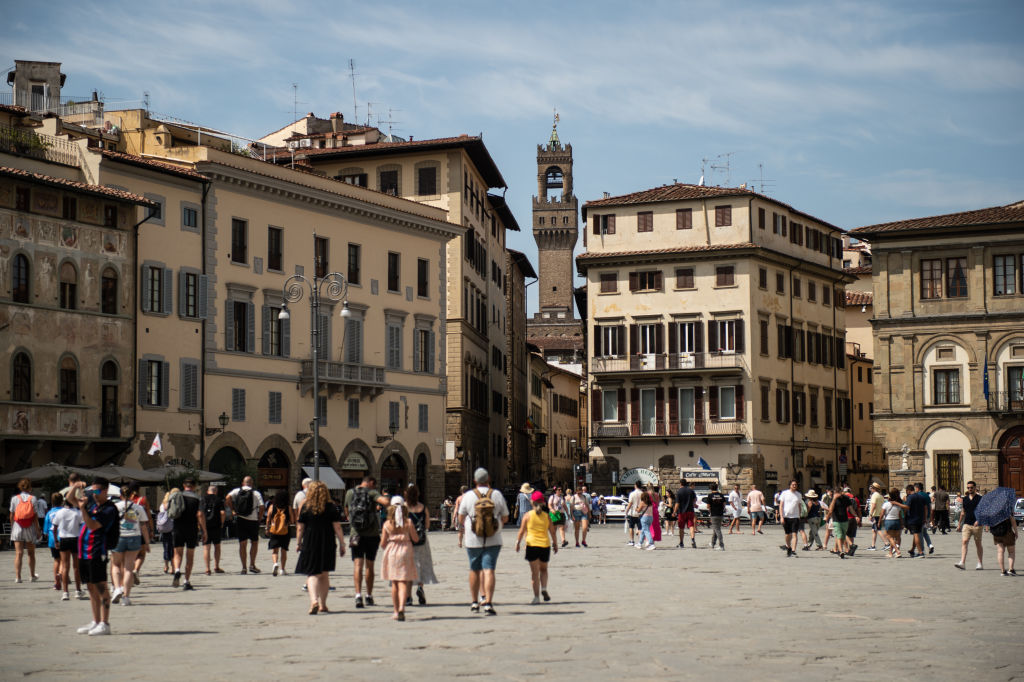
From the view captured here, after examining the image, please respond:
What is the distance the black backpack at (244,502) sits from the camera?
25.3m

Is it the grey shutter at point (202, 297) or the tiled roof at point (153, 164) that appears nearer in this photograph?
the tiled roof at point (153, 164)

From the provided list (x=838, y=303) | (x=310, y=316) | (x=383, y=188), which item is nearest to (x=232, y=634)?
(x=310, y=316)

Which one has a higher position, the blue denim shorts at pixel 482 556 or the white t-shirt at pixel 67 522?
the white t-shirt at pixel 67 522

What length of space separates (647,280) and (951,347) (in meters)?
15.2

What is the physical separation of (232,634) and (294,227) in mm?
40561

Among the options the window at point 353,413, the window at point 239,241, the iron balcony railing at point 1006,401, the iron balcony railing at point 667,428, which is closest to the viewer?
the window at point 239,241

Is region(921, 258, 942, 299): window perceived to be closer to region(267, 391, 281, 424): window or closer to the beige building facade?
the beige building facade

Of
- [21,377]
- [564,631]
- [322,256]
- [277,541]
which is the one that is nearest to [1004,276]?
[322,256]

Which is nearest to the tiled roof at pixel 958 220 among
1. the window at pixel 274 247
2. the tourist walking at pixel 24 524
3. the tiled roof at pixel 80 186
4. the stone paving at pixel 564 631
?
the window at pixel 274 247

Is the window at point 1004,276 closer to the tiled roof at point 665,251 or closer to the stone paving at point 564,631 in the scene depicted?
the tiled roof at point 665,251

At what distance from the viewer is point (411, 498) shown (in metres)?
17.9

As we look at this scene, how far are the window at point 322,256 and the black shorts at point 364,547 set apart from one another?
37.6 meters

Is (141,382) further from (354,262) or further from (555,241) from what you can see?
(555,241)

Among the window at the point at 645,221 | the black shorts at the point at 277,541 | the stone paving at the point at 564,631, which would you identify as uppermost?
the window at the point at 645,221
